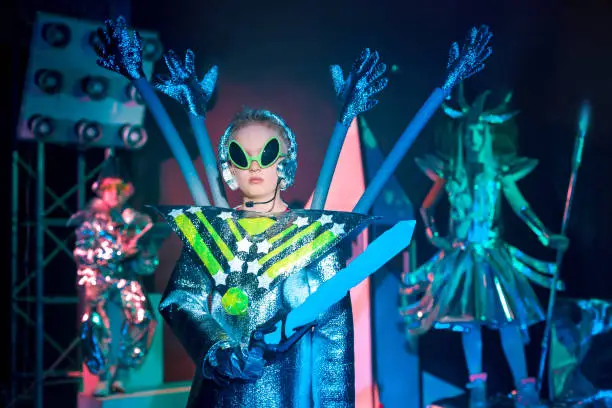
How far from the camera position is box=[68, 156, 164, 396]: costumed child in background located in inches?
155

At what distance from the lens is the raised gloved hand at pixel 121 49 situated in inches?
90.4

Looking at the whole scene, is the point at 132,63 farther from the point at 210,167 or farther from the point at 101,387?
the point at 101,387

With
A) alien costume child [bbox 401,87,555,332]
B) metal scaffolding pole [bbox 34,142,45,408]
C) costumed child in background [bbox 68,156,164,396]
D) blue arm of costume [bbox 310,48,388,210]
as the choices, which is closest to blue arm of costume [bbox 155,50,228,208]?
blue arm of costume [bbox 310,48,388,210]

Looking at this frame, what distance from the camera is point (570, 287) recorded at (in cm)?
429

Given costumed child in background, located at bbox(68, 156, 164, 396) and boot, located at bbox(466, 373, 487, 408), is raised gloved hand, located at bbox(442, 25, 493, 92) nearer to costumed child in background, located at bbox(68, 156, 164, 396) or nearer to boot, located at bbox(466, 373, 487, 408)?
boot, located at bbox(466, 373, 487, 408)

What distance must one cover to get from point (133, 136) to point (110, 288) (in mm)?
1022

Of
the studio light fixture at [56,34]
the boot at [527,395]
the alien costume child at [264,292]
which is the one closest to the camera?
the alien costume child at [264,292]

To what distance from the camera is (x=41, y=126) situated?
441 cm

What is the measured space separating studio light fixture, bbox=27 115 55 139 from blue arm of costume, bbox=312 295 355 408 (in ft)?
9.61

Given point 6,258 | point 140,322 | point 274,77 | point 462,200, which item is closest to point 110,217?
point 140,322

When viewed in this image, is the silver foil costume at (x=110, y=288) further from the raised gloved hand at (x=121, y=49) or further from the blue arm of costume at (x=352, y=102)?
the blue arm of costume at (x=352, y=102)

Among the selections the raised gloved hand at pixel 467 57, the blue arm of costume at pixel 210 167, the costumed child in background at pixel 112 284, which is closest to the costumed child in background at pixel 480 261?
the costumed child in background at pixel 112 284

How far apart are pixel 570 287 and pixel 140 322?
253cm

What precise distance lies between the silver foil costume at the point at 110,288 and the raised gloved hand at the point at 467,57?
2273mm
